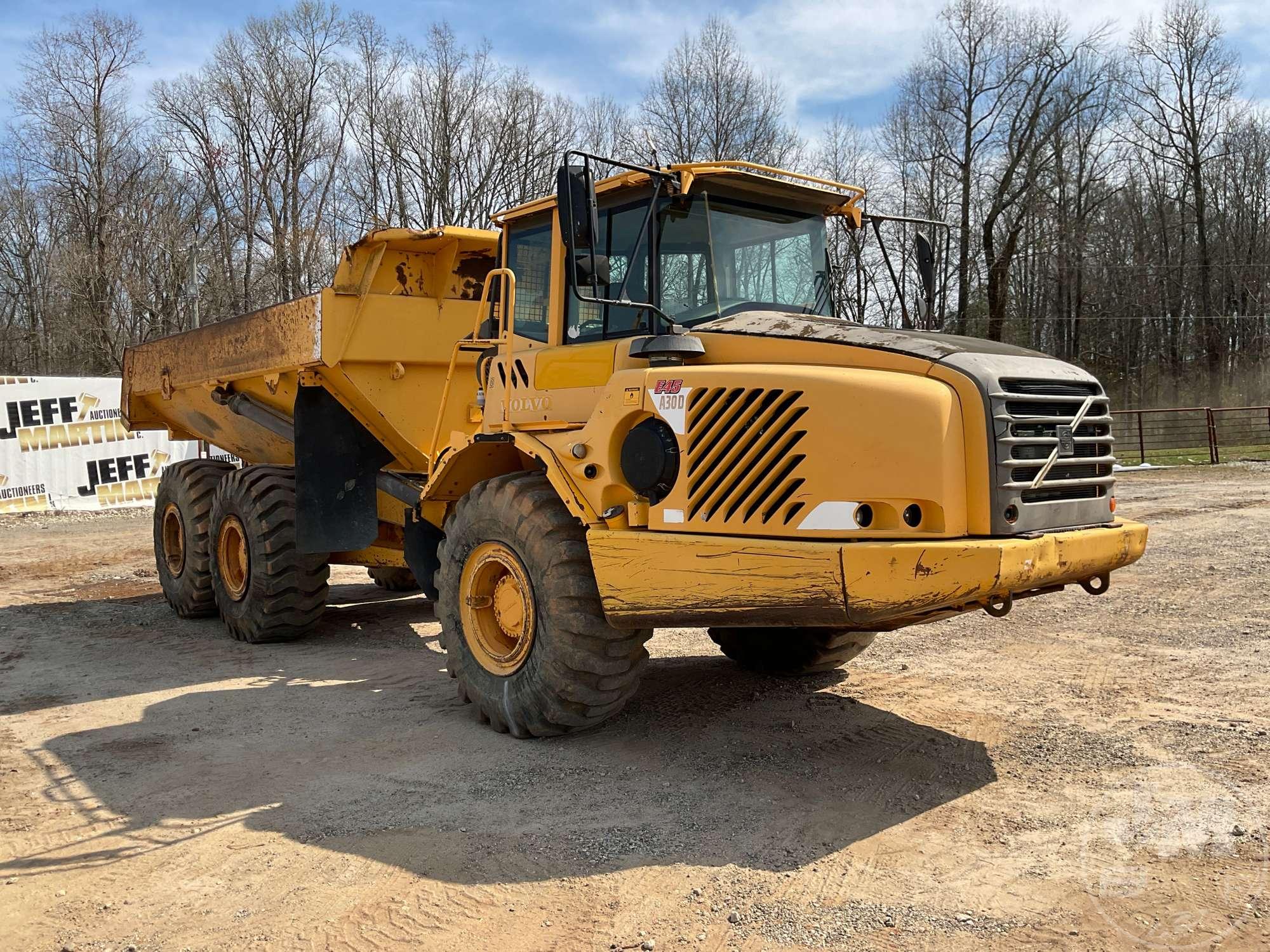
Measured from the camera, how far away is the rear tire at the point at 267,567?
8.54 meters

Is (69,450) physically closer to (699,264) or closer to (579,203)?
(699,264)

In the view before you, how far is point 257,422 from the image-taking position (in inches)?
366

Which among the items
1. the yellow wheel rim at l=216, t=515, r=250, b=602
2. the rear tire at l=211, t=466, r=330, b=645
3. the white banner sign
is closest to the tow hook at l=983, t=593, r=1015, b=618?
the rear tire at l=211, t=466, r=330, b=645

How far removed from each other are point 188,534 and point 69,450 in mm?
11656

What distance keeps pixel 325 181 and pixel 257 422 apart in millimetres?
30194

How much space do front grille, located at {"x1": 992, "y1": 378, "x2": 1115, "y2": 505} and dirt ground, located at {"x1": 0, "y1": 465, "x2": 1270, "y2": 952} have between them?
1352 mm

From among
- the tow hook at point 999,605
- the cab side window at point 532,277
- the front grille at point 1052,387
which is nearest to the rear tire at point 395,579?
the cab side window at point 532,277

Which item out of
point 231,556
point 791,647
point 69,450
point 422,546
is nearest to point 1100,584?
point 791,647

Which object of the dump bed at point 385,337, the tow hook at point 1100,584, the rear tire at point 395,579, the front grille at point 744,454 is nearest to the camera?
the front grille at point 744,454

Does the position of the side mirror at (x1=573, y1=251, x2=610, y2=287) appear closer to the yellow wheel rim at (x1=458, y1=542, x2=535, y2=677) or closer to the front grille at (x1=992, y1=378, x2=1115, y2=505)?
the yellow wheel rim at (x1=458, y1=542, x2=535, y2=677)

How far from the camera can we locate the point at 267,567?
851 cm

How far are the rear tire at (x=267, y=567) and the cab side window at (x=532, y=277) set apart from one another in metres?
3.33

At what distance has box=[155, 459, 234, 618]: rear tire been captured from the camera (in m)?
9.70

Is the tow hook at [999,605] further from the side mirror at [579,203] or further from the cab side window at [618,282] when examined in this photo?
the side mirror at [579,203]
